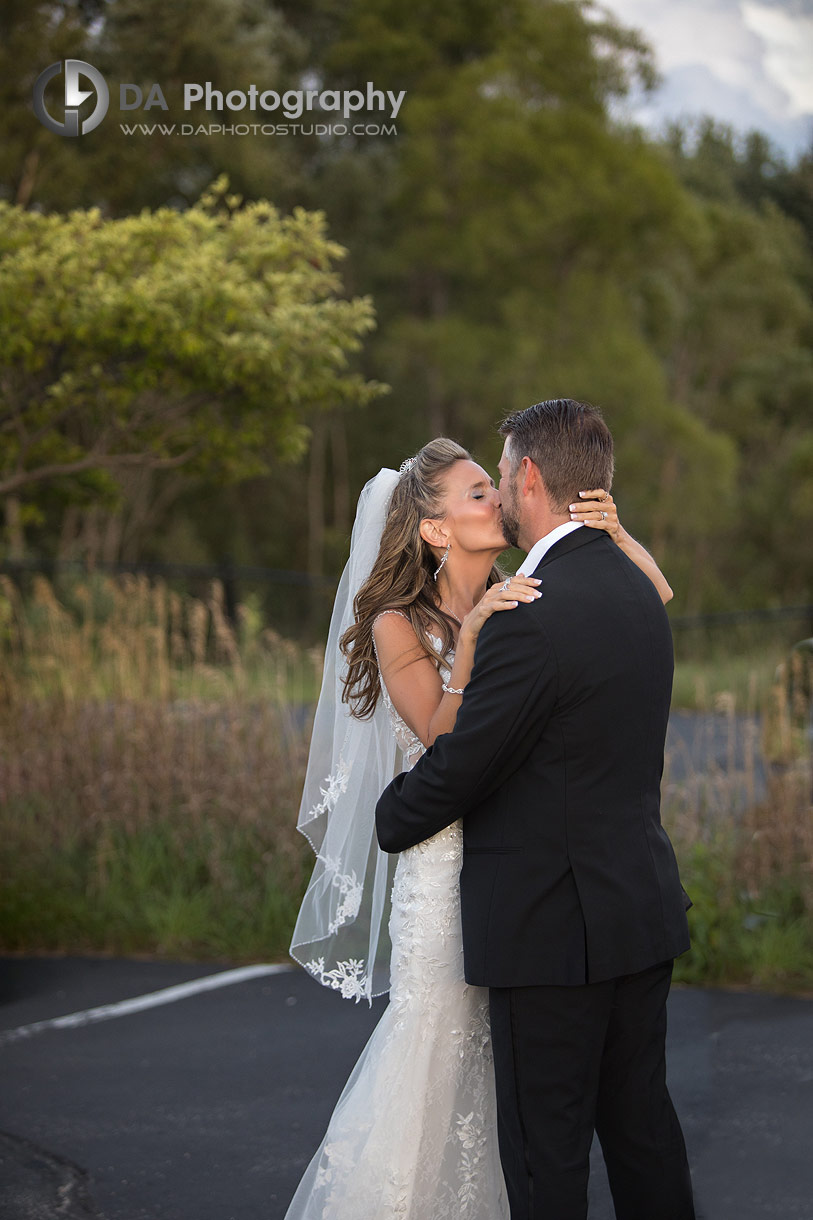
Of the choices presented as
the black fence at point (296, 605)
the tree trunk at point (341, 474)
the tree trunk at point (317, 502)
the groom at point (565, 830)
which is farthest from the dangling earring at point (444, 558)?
the tree trunk at point (341, 474)

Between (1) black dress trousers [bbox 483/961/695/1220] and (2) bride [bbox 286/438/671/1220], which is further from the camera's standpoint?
(2) bride [bbox 286/438/671/1220]

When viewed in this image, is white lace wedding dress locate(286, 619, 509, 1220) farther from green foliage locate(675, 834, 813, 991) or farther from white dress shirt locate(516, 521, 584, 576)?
green foliage locate(675, 834, 813, 991)

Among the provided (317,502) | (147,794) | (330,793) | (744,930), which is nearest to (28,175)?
Result: (317,502)

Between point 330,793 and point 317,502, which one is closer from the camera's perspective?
point 330,793

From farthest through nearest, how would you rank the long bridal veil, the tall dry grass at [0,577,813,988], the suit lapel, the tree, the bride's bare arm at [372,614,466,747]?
the tree → the tall dry grass at [0,577,813,988] → the long bridal veil → the bride's bare arm at [372,614,466,747] → the suit lapel

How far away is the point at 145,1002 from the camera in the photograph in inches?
221

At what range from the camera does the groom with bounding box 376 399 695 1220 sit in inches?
99.7

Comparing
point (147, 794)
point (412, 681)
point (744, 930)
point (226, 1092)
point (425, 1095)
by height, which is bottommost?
point (226, 1092)

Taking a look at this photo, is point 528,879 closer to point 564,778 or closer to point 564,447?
point 564,778

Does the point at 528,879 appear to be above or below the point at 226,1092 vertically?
above

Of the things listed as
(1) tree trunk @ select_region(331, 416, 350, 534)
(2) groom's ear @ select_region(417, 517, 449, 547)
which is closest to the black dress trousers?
(2) groom's ear @ select_region(417, 517, 449, 547)

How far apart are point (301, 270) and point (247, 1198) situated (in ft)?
18.4

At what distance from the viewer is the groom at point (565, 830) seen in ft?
8.31

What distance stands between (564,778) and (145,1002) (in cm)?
368
